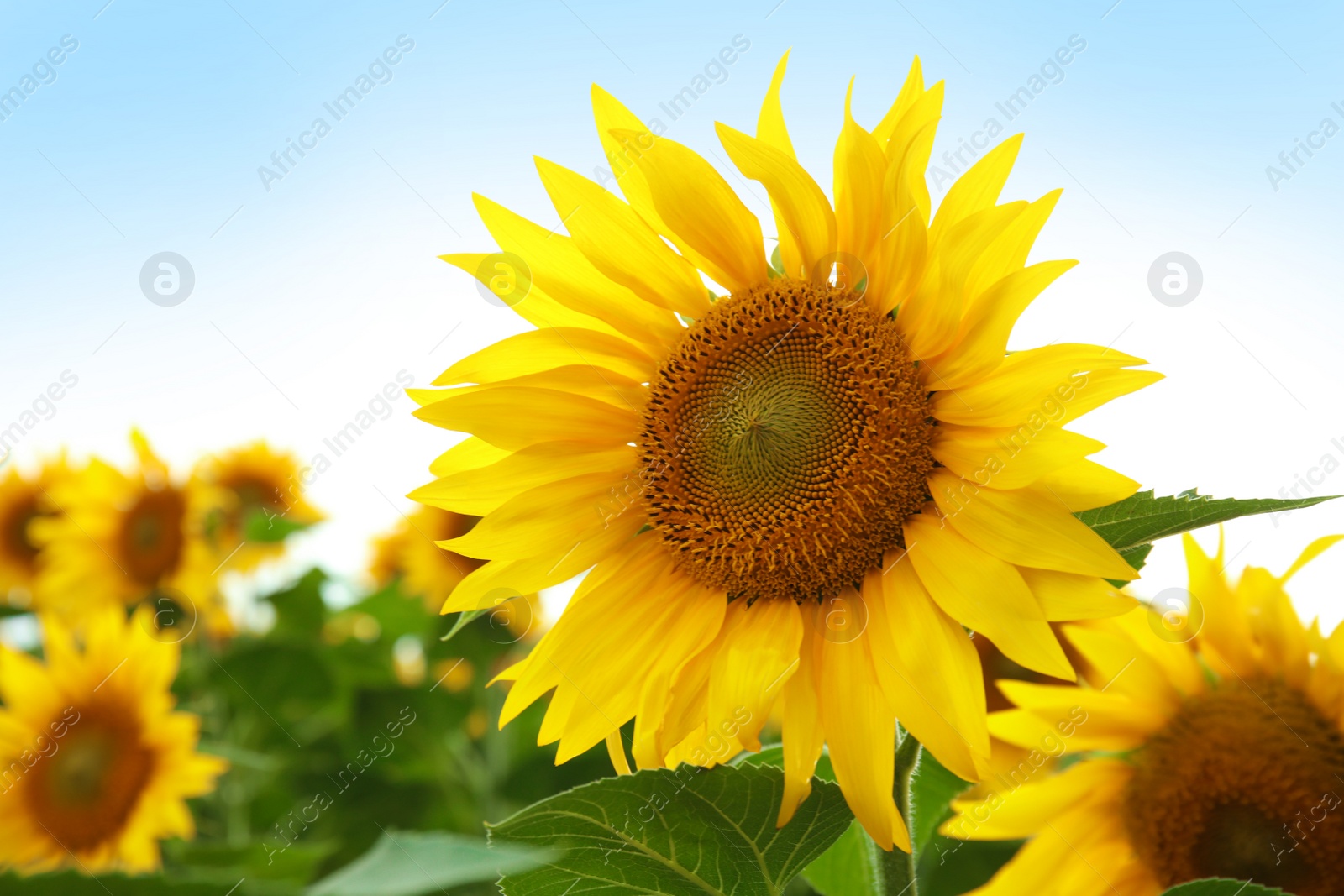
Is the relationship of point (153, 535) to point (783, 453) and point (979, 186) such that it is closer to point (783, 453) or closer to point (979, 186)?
point (783, 453)

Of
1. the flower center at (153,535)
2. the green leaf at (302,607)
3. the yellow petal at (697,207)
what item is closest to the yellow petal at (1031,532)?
the yellow petal at (697,207)

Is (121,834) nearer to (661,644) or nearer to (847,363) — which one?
(661,644)

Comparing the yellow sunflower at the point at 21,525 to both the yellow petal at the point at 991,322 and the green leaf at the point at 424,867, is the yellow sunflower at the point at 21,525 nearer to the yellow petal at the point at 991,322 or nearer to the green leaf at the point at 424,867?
the yellow petal at the point at 991,322

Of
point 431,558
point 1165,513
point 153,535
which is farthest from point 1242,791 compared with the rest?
point 153,535

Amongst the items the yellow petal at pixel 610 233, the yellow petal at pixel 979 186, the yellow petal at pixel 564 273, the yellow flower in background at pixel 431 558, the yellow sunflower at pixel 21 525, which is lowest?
the yellow sunflower at pixel 21 525

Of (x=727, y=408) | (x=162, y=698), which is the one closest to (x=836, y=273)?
(x=727, y=408)
